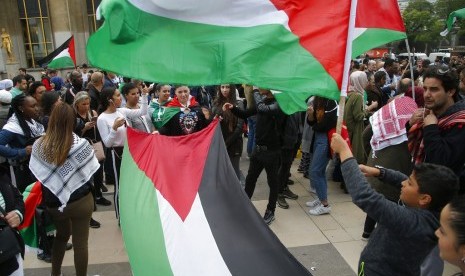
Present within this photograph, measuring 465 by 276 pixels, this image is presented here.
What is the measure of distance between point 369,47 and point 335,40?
0.40 m

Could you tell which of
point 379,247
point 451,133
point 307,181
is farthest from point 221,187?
point 307,181

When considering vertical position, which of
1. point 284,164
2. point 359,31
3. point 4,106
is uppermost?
point 359,31

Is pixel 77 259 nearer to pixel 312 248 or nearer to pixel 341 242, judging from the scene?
pixel 312 248

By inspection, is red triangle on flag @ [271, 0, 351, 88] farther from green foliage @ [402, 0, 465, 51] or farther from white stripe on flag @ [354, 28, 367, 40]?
green foliage @ [402, 0, 465, 51]

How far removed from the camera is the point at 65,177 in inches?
132

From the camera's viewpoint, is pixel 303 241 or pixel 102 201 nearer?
pixel 303 241

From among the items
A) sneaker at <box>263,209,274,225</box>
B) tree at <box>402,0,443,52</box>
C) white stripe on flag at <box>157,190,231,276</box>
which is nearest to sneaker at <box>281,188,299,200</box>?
sneaker at <box>263,209,274,225</box>

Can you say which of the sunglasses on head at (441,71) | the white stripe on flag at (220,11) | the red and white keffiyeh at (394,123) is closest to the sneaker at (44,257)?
the white stripe on flag at (220,11)

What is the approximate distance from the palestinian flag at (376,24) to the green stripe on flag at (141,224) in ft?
5.73

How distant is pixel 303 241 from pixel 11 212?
3060mm

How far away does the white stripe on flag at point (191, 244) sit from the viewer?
2.51 meters

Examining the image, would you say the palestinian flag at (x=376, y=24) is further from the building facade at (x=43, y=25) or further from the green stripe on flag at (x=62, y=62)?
the building facade at (x=43, y=25)

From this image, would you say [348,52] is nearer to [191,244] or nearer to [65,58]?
[191,244]

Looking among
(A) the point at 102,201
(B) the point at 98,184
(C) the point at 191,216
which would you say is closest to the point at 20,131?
(B) the point at 98,184
